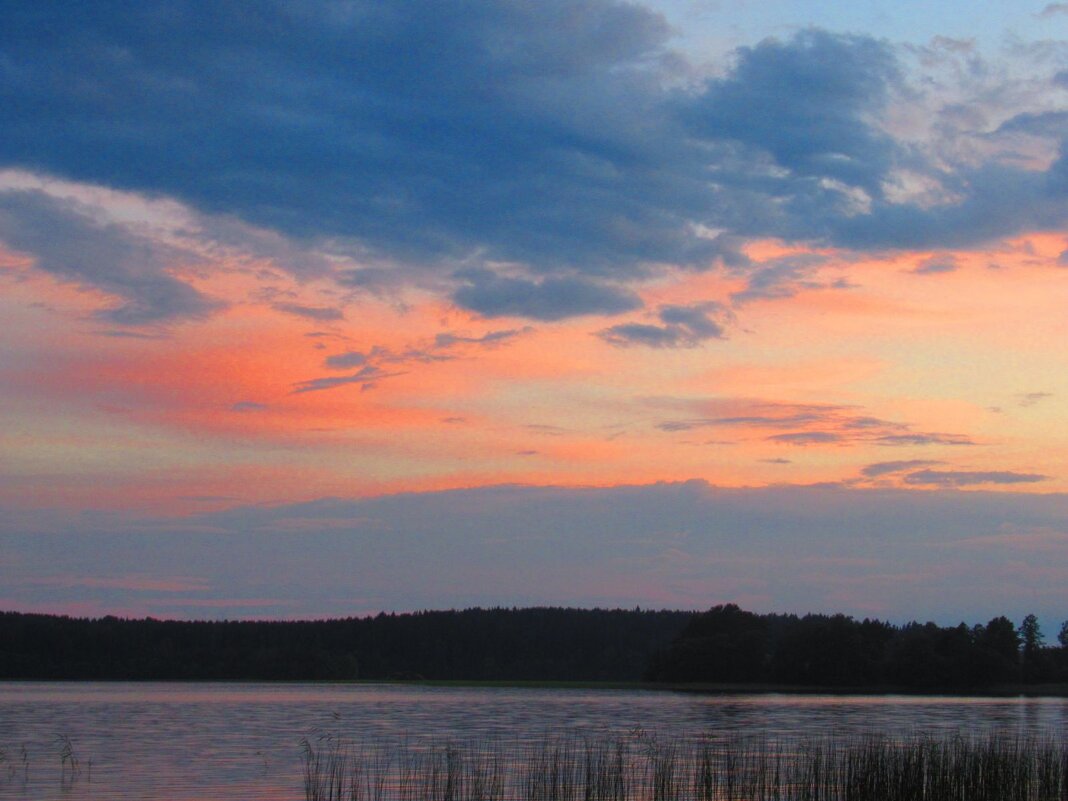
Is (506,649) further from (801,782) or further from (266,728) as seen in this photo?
(801,782)

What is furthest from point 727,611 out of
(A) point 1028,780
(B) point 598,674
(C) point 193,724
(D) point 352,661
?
(A) point 1028,780

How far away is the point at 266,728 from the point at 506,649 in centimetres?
12173

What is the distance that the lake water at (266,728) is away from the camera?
95.0 ft

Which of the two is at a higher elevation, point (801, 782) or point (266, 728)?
point (801, 782)

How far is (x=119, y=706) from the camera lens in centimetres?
7231

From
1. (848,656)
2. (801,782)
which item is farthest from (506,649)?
(801,782)

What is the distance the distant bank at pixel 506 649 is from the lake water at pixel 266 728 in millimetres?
37130

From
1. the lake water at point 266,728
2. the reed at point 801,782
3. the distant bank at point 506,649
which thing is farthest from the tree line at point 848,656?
the reed at point 801,782

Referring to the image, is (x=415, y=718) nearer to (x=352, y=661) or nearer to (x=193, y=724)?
(x=193, y=724)

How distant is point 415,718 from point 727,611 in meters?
70.5

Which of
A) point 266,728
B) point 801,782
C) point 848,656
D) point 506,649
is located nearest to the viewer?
point 801,782

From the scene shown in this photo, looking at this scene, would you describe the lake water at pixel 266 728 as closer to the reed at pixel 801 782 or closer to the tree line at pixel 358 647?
the reed at pixel 801 782

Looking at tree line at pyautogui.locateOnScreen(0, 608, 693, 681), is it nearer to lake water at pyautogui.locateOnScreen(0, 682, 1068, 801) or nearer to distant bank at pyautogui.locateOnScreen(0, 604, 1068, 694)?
distant bank at pyautogui.locateOnScreen(0, 604, 1068, 694)

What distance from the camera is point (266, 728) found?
165 feet
